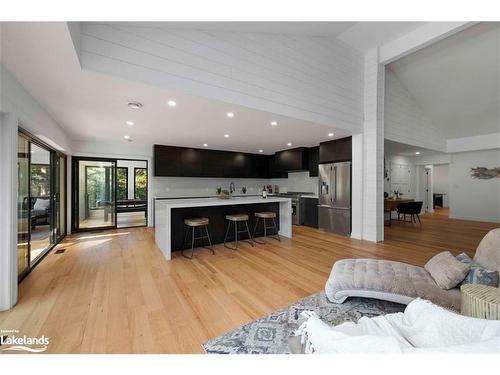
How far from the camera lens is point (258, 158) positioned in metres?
7.79

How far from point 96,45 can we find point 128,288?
9.15 feet

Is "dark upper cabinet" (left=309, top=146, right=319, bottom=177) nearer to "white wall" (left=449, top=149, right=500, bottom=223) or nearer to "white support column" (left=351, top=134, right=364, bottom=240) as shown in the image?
"white support column" (left=351, top=134, right=364, bottom=240)

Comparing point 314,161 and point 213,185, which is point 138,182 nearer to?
point 213,185

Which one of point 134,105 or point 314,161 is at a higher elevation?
point 134,105

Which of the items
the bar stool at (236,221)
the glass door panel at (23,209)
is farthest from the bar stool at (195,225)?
the glass door panel at (23,209)

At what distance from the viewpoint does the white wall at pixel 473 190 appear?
23.6 ft

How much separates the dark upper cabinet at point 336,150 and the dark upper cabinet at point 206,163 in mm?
2515

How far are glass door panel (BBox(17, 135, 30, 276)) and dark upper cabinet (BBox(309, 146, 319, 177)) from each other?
6270mm

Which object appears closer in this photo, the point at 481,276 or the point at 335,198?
the point at 481,276

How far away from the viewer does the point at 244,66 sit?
3.24 metres

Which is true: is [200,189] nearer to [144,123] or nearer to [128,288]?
[144,123]

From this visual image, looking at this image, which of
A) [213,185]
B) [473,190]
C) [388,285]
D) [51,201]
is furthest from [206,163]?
[473,190]

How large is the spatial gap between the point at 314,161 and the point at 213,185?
11.4 ft
